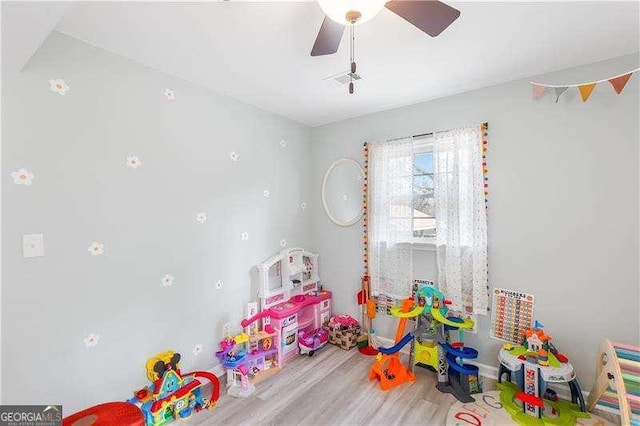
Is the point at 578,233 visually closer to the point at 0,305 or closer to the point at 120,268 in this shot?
the point at 120,268

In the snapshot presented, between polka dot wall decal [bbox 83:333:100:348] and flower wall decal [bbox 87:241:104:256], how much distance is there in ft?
1.64

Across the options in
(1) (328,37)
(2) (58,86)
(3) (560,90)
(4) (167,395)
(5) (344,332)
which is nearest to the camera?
(1) (328,37)

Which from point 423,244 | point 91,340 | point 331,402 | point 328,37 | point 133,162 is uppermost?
point 328,37

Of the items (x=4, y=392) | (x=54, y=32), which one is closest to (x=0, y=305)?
(x=4, y=392)

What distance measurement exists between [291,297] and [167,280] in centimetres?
127

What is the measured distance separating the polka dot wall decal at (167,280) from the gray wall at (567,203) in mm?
2490

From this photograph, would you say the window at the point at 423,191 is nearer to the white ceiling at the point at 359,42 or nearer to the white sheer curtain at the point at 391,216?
the white sheer curtain at the point at 391,216

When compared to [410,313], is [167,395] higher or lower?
lower

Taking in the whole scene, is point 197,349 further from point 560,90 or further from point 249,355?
point 560,90

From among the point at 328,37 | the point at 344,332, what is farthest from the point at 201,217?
the point at 344,332

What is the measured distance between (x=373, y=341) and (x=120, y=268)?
2329 mm

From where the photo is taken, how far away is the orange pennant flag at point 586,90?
1.91m

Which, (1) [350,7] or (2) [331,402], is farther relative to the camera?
(2) [331,402]

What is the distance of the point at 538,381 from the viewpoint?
74.1 inches
